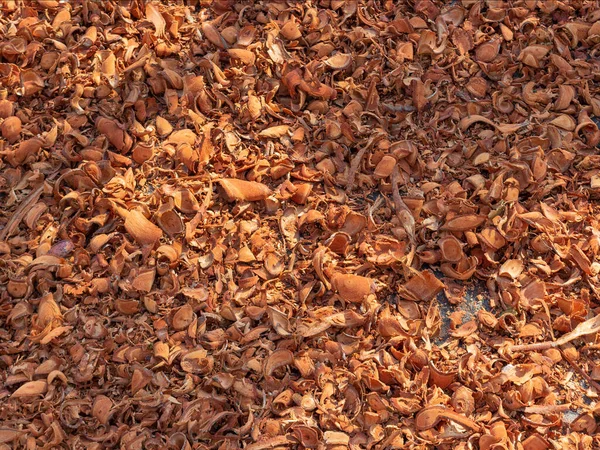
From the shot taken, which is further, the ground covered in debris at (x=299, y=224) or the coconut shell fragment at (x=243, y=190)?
the coconut shell fragment at (x=243, y=190)

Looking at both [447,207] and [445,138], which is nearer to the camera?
[447,207]

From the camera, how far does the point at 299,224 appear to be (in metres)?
1.55

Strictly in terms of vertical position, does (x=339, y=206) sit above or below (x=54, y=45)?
below

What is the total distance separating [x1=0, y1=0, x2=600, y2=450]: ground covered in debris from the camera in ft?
4.45

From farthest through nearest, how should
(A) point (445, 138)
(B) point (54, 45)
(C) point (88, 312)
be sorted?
(B) point (54, 45)
(A) point (445, 138)
(C) point (88, 312)

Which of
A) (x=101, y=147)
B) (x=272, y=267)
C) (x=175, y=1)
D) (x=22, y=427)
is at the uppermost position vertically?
(x=175, y=1)

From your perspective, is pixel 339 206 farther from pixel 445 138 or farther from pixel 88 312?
pixel 88 312

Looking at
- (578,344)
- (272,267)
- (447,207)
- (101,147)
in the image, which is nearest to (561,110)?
(447,207)

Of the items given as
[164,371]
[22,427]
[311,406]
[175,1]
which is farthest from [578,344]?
[175,1]

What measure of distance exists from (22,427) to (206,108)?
31.0 inches

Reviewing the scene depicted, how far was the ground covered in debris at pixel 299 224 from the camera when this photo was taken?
1357 millimetres

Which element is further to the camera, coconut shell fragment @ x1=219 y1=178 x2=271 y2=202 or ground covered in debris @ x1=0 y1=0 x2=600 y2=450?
coconut shell fragment @ x1=219 y1=178 x2=271 y2=202

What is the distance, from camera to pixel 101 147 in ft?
5.49

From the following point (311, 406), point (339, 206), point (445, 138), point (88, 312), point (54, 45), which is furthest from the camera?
point (54, 45)
